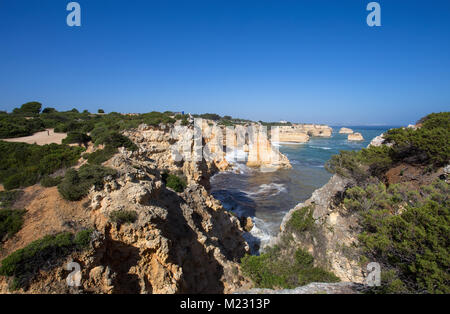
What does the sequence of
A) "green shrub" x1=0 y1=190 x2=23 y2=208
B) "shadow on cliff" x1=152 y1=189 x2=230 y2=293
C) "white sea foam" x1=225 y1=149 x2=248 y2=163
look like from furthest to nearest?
"white sea foam" x1=225 y1=149 x2=248 y2=163 < "shadow on cliff" x1=152 y1=189 x2=230 y2=293 < "green shrub" x1=0 y1=190 x2=23 y2=208

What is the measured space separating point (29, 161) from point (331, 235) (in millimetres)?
14825

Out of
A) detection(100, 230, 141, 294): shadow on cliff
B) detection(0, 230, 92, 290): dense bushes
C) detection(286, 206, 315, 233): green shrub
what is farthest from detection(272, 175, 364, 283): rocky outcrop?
detection(0, 230, 92, 290): dense bushes

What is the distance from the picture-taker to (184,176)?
60.9 feet

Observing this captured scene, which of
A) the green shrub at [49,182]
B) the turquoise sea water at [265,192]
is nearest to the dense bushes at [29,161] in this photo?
the green shrub at [49,182]

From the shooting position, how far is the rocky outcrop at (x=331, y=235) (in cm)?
807

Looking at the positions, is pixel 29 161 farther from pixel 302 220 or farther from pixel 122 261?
pixel 302 220

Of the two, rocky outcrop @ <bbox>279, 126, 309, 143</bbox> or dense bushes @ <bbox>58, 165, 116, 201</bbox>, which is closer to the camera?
dense bushes @ <bbox>58, 165, 116, 201</bbox>

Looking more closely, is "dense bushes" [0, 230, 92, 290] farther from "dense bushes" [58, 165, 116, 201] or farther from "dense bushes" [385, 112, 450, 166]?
"dense bushes" [385, 112, 450, 166]

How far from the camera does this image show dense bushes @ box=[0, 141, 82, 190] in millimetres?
7425

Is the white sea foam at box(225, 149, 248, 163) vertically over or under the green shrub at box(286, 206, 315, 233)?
over

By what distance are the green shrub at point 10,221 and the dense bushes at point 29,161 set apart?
2.12m

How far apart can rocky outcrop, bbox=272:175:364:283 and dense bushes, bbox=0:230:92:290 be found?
28.4ft

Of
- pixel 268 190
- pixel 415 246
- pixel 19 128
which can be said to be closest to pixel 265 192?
pixel 268 190
